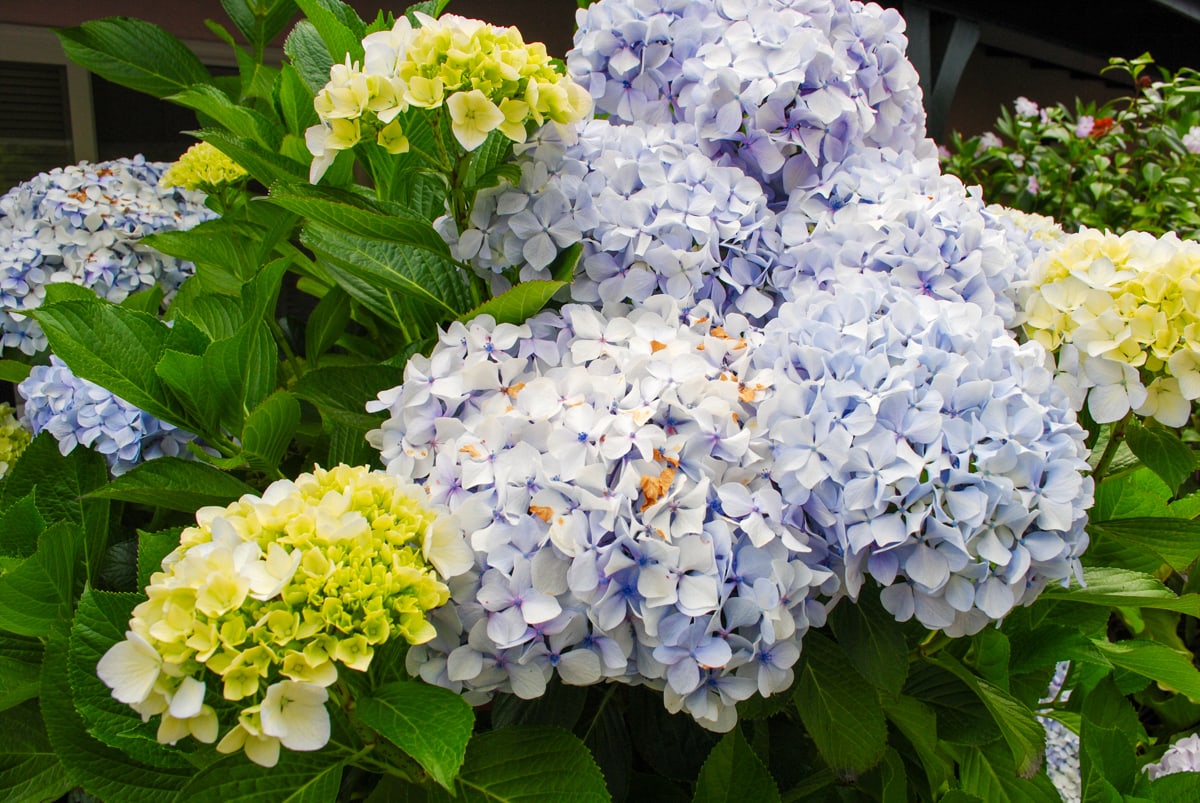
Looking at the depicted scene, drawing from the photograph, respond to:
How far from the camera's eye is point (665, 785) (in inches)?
29.5

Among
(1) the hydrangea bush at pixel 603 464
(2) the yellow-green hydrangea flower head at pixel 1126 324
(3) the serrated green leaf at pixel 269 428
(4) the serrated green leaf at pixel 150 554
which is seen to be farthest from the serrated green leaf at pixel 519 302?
(2) the yellow-green hydrangea flower head at pixel 1126 324

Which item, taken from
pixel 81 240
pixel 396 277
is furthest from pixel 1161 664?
pixel 81 240

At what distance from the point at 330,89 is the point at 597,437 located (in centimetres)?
30

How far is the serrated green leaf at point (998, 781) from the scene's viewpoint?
0.79 m

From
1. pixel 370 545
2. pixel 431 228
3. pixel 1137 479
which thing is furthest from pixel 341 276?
pixel 1137 479

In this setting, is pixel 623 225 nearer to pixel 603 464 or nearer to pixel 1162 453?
pixel 603 464

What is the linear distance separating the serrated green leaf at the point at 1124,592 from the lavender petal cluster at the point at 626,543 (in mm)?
255

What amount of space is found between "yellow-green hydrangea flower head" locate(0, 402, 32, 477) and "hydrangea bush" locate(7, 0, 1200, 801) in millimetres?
207

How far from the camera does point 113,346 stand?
0.69 meters

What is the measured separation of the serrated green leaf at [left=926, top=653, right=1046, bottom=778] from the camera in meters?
0.67

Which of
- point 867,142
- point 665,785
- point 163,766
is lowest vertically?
point 665,785

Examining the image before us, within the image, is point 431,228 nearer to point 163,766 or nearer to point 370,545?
point 370,545

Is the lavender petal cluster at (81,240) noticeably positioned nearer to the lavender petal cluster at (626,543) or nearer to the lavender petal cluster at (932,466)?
the lavender petal cluster at (626,543)

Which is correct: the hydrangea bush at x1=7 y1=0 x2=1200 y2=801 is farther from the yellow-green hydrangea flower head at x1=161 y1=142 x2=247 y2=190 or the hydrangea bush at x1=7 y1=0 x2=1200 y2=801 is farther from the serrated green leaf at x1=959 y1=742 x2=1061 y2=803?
the yellow-green hydrangea flower head at x1=161 y1=142 x2=247 y2=190
